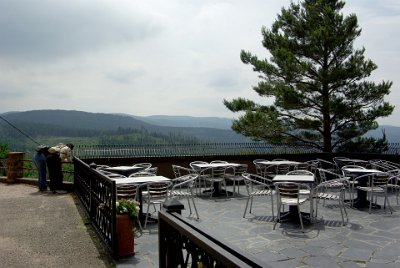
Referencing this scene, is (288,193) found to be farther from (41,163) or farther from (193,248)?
(41,163)

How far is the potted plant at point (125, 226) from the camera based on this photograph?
16.6 feet

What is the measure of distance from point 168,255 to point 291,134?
16.8 metres

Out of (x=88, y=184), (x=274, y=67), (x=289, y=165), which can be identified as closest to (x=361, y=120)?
(x=274, y=67)

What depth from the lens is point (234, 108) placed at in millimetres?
19203

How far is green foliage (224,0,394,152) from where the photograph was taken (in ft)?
55.4

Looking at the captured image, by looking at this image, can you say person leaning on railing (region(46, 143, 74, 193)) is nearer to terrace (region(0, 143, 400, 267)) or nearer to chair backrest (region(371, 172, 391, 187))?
terrace (region(0, 143, 400, 267))

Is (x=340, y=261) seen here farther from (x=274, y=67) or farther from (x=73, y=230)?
(x=274, y=67)

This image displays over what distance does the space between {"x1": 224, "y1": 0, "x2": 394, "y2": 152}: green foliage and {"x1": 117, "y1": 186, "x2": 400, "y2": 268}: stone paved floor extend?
9822 mm

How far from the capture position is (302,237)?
19.5ft

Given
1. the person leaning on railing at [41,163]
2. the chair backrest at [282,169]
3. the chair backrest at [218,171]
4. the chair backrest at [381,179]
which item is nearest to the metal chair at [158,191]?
the chair backrest at [218,171]

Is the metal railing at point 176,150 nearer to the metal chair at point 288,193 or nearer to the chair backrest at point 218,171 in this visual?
the chair backrest at point 218,171

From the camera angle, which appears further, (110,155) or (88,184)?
(110,155)

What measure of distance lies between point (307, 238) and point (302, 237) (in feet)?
0.30

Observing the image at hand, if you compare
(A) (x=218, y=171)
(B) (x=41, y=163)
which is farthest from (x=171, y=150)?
(B) (x=41, y=163)
